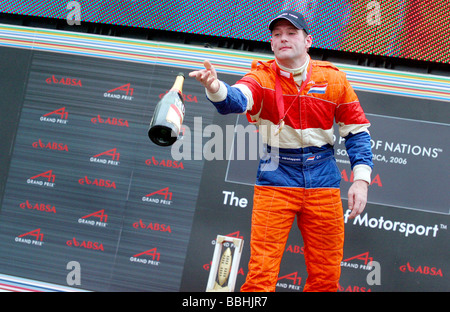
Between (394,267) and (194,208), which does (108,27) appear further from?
(394,267)

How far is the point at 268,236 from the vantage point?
2.07 meters

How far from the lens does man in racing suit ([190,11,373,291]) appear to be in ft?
6.82

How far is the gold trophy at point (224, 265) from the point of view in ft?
9.30

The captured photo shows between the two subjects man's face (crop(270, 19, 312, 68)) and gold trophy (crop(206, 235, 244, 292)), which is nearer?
man's face (crop(270, 19, 312, 68))

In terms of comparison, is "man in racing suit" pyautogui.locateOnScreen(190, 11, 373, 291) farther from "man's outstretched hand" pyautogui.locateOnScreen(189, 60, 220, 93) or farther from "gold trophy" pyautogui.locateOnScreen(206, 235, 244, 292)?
"gold trophy" pyautogui.locateOnScreen(206, 235, 244, 292)

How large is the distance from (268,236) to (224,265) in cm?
103

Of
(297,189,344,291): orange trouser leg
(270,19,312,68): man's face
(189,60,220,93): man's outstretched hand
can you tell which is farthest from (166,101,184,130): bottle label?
(297,189,344,291): orange trouser leg

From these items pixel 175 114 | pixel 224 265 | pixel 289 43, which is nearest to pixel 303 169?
pixel 289 43

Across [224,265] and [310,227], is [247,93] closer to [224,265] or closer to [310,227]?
[310,227]

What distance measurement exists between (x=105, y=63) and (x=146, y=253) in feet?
5.08

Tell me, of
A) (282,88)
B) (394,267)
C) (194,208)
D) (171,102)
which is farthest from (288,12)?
(394,267)

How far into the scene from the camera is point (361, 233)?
3.23 metres

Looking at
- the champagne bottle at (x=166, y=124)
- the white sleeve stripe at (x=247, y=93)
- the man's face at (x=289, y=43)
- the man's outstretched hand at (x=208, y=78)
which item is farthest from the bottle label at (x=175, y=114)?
the man's face at (x=289, y=43)

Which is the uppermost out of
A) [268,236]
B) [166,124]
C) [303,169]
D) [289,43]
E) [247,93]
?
[289,43]
